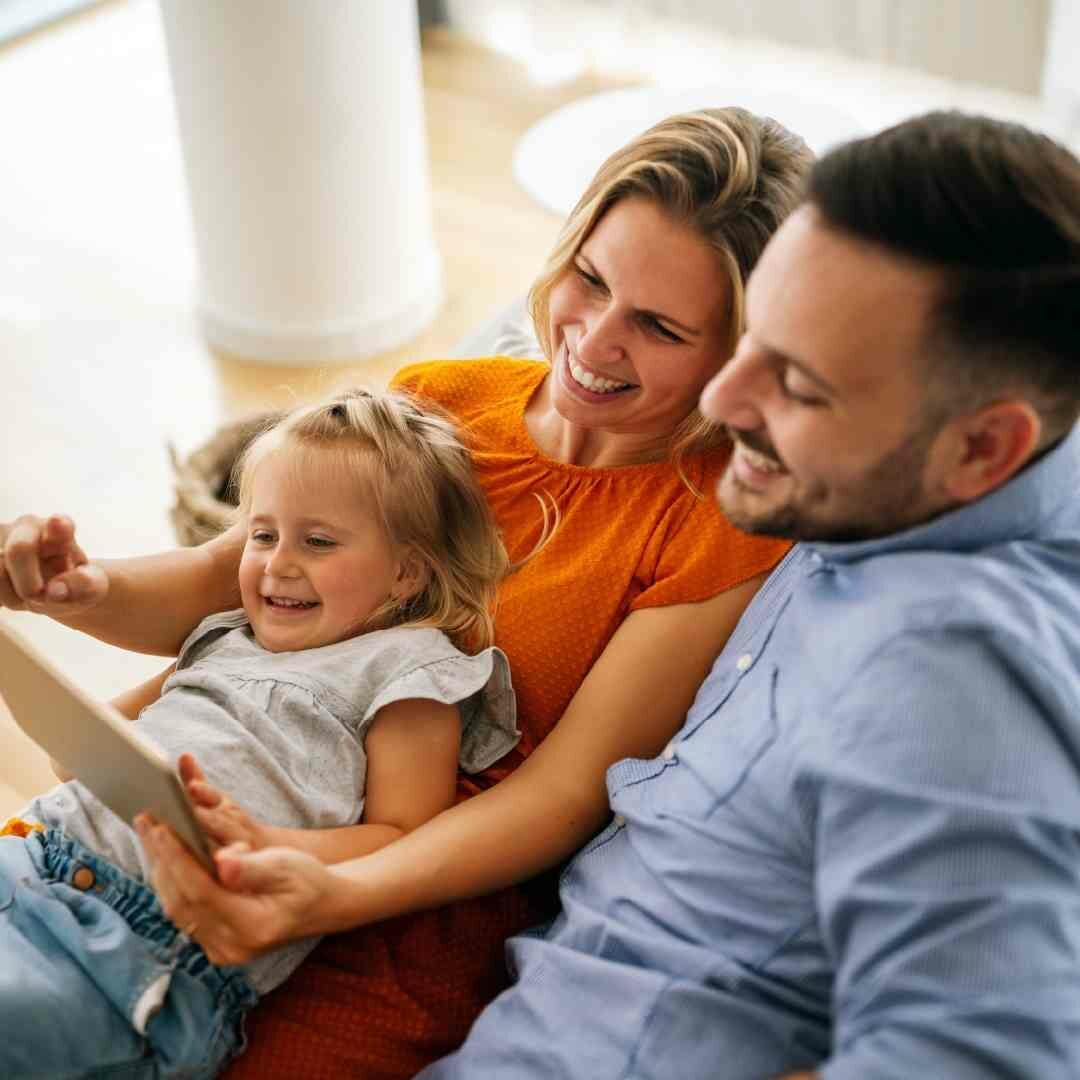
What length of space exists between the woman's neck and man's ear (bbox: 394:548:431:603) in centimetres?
20

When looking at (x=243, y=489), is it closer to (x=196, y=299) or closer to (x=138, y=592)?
(x=138, y=592)

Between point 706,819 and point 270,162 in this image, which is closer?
point 706,819

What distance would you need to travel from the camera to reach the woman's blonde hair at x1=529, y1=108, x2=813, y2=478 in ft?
4.89

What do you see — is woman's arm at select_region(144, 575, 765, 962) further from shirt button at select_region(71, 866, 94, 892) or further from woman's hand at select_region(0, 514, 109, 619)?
woman's hand at select_region(0, 514, 109, 619)

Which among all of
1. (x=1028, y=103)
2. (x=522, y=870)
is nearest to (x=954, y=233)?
(x=522, y=870)

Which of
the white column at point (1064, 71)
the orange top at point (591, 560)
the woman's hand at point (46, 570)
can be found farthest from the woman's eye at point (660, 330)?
the white column at point (1064, 71)

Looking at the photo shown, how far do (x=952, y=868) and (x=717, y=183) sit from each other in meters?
0.77

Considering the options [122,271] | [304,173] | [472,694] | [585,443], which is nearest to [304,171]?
[304,173]

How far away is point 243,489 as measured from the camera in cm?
174

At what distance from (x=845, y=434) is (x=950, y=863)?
13.7 inches

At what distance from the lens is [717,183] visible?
4.88 ft

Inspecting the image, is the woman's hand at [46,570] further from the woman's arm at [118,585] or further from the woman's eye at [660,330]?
the woman's eye at [660,330]

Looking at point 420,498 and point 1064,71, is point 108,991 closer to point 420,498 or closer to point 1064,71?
point 420,498

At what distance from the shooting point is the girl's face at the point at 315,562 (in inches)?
62.2
